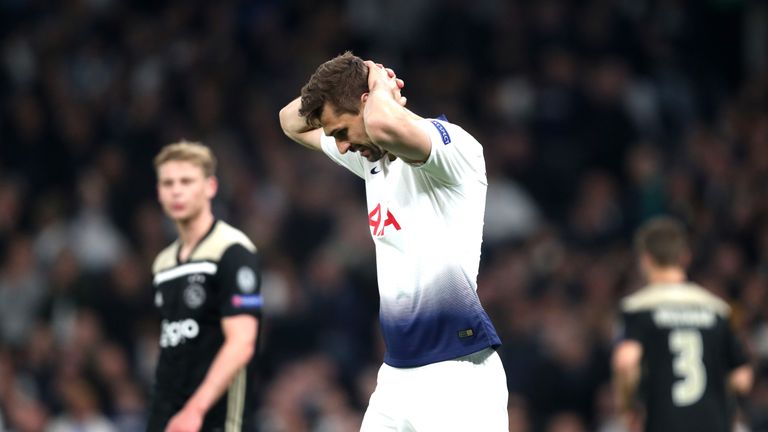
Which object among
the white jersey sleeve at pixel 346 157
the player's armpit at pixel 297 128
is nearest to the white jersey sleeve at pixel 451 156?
the white jersey sleeve at pixel 346 157

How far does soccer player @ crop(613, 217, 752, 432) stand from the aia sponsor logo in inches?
103

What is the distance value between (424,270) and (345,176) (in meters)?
8.40

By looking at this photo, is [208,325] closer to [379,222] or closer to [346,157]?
[346,157]

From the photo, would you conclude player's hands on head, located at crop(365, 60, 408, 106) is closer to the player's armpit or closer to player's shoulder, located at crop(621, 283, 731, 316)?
the player's armpit

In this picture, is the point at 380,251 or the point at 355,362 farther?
the point at 355,362

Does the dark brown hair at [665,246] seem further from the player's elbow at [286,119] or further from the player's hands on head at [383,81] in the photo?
the player's hands on head at [383,81]

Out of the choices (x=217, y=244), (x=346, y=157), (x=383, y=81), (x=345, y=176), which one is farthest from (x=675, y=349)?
(x=345, y=176)

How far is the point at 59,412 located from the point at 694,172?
624 cm

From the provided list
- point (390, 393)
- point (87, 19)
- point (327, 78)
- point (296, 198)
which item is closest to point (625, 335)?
point (390, 393)

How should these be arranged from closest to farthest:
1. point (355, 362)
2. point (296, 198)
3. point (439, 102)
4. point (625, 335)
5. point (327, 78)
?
point (327, 78)
point (625, 335)
point (355, 362)
point (296, 198)
point (439, 102)

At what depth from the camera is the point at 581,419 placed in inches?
451

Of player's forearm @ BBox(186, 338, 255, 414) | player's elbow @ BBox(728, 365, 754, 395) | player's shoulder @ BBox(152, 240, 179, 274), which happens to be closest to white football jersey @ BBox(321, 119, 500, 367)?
player's forearm @ BBox(186, 338, 255, 414)

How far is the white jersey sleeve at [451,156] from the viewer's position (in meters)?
5.17

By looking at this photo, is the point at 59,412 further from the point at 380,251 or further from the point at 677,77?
the point at 677,77
